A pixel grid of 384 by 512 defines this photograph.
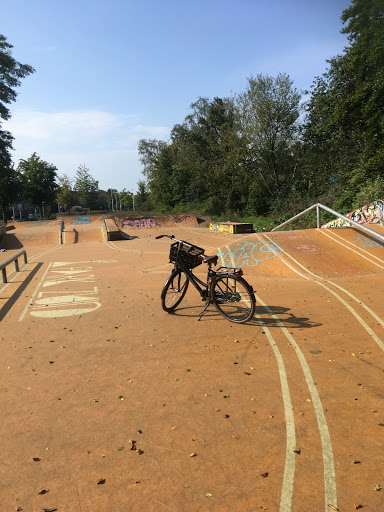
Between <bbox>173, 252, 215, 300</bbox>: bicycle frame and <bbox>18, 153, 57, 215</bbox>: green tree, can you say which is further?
<bbox>18, 153, 57, 215</bbox>: green tree

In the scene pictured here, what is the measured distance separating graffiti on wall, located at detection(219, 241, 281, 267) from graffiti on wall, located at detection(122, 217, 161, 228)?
73.8 feet

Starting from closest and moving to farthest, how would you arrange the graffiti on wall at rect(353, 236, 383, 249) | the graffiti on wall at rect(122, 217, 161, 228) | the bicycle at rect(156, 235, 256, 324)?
1. the bicycle at rect(156, 235, 256, 324)
2. the graffiti on wall at rect(353, 236, 383, 249)
3. the graffiti on wall at rect(122, 217, 161, 228)

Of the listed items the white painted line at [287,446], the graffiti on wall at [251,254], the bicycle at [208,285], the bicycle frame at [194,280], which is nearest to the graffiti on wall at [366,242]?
the graffiti on wall at [251,254]

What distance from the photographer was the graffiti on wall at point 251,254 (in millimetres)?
10307

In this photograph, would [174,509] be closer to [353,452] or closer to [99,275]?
[353,452]

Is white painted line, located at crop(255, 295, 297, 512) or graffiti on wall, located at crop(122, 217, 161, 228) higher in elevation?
graffiti on wall, located at crop(122, 217, 161, 228)

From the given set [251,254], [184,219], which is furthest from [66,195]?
[251,254]

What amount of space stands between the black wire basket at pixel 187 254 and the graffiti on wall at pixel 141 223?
27.1 metres

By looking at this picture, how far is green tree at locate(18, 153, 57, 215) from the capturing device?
55.0m

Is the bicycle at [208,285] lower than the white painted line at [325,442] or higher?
higher

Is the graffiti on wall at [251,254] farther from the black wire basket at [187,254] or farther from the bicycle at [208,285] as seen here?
the black wire basket at [187,254]

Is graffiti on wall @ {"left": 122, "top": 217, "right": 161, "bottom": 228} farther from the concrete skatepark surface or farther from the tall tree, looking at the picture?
the concrete skatepark surface

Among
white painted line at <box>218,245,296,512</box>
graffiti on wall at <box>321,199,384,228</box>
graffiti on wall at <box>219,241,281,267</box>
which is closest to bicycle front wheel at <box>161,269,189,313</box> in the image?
white painted line at <box>218,245,296,512</box>

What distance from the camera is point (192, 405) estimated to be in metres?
3.40
